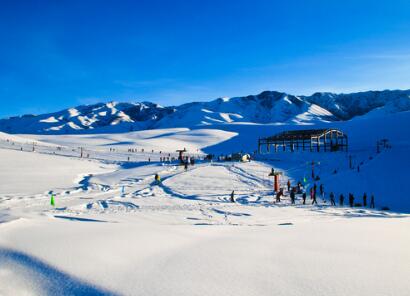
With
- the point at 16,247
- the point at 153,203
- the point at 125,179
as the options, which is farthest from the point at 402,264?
the point at 125,179

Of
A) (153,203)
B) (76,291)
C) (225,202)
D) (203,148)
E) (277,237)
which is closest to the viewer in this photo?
(76,291)

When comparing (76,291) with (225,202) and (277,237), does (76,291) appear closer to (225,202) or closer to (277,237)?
(277,237)

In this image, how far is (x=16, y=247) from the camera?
6266 mm

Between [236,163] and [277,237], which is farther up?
[236,163]

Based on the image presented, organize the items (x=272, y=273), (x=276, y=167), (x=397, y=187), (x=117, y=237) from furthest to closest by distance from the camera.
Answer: (x=276, y=167), (x=397, y=187), (x=117, y=237), (x=272, y=273)

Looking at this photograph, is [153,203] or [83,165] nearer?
[153,203]

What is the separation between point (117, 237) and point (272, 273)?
3679mm

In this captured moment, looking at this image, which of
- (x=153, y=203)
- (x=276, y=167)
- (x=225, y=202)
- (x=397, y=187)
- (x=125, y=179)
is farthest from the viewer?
(x=276, y=167)

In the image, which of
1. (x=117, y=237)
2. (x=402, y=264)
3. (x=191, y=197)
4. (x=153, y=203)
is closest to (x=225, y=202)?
(x=191, y=197)

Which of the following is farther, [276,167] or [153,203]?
[276,167]

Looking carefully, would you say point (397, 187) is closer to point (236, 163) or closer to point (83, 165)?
point (236, 163)

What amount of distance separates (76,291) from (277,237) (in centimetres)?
518

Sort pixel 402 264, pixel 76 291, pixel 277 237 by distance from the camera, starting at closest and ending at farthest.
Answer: pixel 76 291
pixel 402 264
pixel 277 237

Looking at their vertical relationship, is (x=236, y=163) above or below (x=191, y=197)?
above
